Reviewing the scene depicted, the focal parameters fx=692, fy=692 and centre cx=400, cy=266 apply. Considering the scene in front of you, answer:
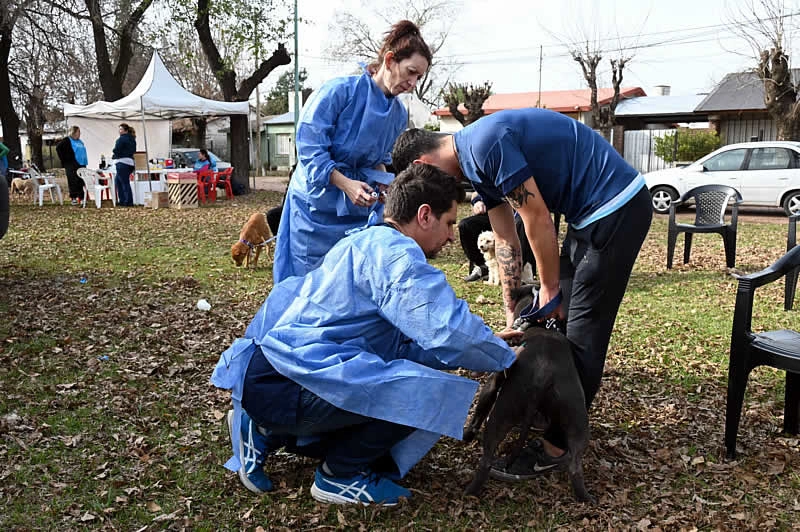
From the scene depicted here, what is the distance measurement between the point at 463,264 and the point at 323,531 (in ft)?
20.8

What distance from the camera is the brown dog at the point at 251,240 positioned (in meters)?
8.55

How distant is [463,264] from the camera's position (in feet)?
29.2

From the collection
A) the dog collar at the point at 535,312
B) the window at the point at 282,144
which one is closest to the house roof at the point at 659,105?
the window at the point at 282,144

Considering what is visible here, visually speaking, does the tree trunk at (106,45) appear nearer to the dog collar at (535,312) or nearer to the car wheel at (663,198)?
the car wheel at (663,198)

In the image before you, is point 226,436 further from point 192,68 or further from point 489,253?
point 192,68

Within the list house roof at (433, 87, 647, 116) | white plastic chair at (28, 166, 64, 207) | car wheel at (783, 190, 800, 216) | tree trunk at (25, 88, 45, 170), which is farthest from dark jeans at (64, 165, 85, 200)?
house roof at (433, 87, 647, 116)

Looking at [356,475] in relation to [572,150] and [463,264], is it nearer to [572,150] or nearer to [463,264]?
[572,150]

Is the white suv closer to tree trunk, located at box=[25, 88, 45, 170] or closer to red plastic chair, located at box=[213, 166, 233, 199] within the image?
red plastic chair, located at box=[213, 166, 233, 199]

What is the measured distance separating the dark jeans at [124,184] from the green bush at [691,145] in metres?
18.5

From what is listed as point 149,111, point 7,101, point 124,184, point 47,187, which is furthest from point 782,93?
point 7,101

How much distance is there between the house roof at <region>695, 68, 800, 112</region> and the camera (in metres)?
25.6

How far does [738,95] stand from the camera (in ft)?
87.8

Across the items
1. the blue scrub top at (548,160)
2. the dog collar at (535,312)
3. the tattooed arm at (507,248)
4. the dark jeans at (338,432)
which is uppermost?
the blue scrub top at (548,160)

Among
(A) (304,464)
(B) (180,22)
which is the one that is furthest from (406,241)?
(B) (180,22)
